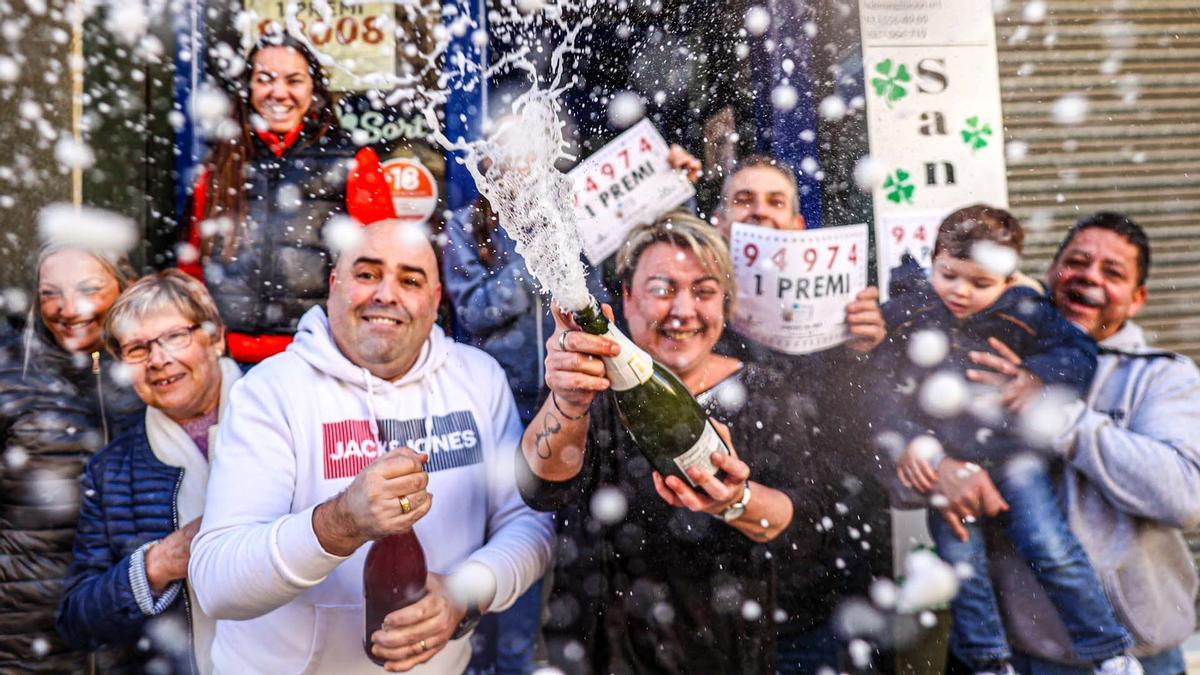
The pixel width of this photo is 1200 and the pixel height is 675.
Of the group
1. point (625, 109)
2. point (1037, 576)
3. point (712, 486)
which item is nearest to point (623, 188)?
point (625, 109)

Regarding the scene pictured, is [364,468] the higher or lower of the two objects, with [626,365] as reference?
lower

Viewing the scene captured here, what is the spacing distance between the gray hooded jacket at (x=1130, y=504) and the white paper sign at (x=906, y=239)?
1.96 ft

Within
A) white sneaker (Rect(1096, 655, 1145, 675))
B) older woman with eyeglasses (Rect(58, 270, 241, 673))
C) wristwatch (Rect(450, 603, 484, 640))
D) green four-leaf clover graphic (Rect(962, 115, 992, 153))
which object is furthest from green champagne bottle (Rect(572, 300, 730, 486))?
white sneaker (Rect(1096, 655, 1145, 675))

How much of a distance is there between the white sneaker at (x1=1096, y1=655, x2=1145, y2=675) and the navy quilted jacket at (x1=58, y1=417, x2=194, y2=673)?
264 centimetres

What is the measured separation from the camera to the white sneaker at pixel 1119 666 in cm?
246

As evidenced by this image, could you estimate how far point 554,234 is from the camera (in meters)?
2.38

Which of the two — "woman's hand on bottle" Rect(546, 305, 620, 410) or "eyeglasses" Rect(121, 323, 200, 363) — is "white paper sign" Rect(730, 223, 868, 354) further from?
"eyeglasses" Rect(121, 323, 200, 363)

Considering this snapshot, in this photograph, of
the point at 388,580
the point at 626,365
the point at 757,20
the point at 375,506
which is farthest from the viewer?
the point at 757,20

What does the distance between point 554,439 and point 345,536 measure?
547 mm

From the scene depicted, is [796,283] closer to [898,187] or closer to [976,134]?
[898,187]

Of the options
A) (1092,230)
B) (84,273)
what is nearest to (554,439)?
(84,273)

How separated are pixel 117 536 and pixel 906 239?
8.00ft

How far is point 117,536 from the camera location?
233 cm

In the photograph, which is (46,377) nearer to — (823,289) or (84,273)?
(84,273)
